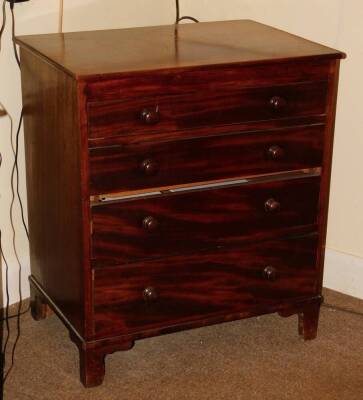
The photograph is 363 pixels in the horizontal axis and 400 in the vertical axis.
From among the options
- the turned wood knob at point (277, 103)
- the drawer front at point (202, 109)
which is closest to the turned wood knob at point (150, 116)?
the drawer front at point (202, 109)

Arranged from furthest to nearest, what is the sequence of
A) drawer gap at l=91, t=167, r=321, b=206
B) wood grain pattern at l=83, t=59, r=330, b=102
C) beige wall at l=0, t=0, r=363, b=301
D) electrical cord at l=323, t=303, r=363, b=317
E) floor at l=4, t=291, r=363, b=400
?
electrical cord at l=323, t=303, r=363, b=317
beige wall at l=0, t=0, r=363, b=301
floor at l=4, t=291, r=363, b=400
drawer gap at l=91, t=167, r=321, b=206
wood grain pattern at l=83, t=59, r=330, b=102

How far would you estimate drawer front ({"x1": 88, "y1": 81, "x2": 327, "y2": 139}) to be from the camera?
1.77m

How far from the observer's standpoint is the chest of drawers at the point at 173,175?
5.90 ft

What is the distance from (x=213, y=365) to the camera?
6.86 ft

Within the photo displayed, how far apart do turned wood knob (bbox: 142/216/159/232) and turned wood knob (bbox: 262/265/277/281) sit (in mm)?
351

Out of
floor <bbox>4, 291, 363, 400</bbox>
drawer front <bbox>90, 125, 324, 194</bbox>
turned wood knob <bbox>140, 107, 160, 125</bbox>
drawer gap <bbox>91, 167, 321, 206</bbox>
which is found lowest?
floor <bbox>4, 291, 363, 400</bbox>

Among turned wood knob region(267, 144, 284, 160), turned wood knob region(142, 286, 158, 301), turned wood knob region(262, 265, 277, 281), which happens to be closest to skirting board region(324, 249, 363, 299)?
turned wood knob region(262, 265, 277, 281)

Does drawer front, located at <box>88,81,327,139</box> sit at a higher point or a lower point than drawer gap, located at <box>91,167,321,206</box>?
higher

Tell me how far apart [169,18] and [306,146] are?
77cm

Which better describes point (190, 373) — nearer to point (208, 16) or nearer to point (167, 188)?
point (167, 188)

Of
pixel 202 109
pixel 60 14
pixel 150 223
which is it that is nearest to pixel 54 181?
pixel 150 223

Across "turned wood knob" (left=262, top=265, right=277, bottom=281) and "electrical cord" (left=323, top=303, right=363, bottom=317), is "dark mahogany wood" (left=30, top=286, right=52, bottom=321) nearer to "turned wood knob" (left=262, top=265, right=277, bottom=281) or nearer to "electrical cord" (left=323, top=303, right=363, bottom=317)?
"turned wood knob" (left=262, top=265, right=277, bottom=281)

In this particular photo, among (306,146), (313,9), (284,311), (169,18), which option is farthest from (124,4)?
(284,311)

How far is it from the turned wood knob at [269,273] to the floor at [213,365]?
22cm
